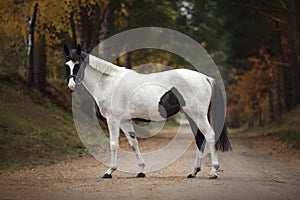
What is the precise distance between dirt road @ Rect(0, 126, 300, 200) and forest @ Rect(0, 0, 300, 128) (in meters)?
6.95

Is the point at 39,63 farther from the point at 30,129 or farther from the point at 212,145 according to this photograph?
the point at 212,145

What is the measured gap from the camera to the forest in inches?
696

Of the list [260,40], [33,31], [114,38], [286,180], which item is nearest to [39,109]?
[33,31]

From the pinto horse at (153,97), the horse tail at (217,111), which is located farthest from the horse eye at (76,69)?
the horse tail at (217,111)

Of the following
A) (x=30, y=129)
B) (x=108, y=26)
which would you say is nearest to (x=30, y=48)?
(x=30, y=129)

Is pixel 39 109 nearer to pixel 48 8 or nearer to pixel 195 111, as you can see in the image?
pixel 48 8

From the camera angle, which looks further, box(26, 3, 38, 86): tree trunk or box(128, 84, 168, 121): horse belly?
box(26, 3, 38, 86): tree trunk

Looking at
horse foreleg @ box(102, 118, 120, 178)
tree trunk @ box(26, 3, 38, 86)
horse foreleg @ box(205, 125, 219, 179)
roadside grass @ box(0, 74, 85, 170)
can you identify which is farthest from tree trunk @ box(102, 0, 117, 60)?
horse foreleg @ box(205, 125, 219, 179)

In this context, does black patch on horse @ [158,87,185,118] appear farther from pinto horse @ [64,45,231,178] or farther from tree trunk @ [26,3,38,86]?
tree trunk @ [26,3,38,86]

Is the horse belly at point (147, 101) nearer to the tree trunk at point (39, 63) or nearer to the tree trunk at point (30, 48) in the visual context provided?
the tree trunk at point (30, 48)

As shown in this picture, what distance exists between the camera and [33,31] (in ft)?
57.3

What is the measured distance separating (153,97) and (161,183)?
5.75 feet

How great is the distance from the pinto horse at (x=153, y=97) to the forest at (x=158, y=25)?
7.25m

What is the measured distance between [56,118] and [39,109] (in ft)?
2.65
